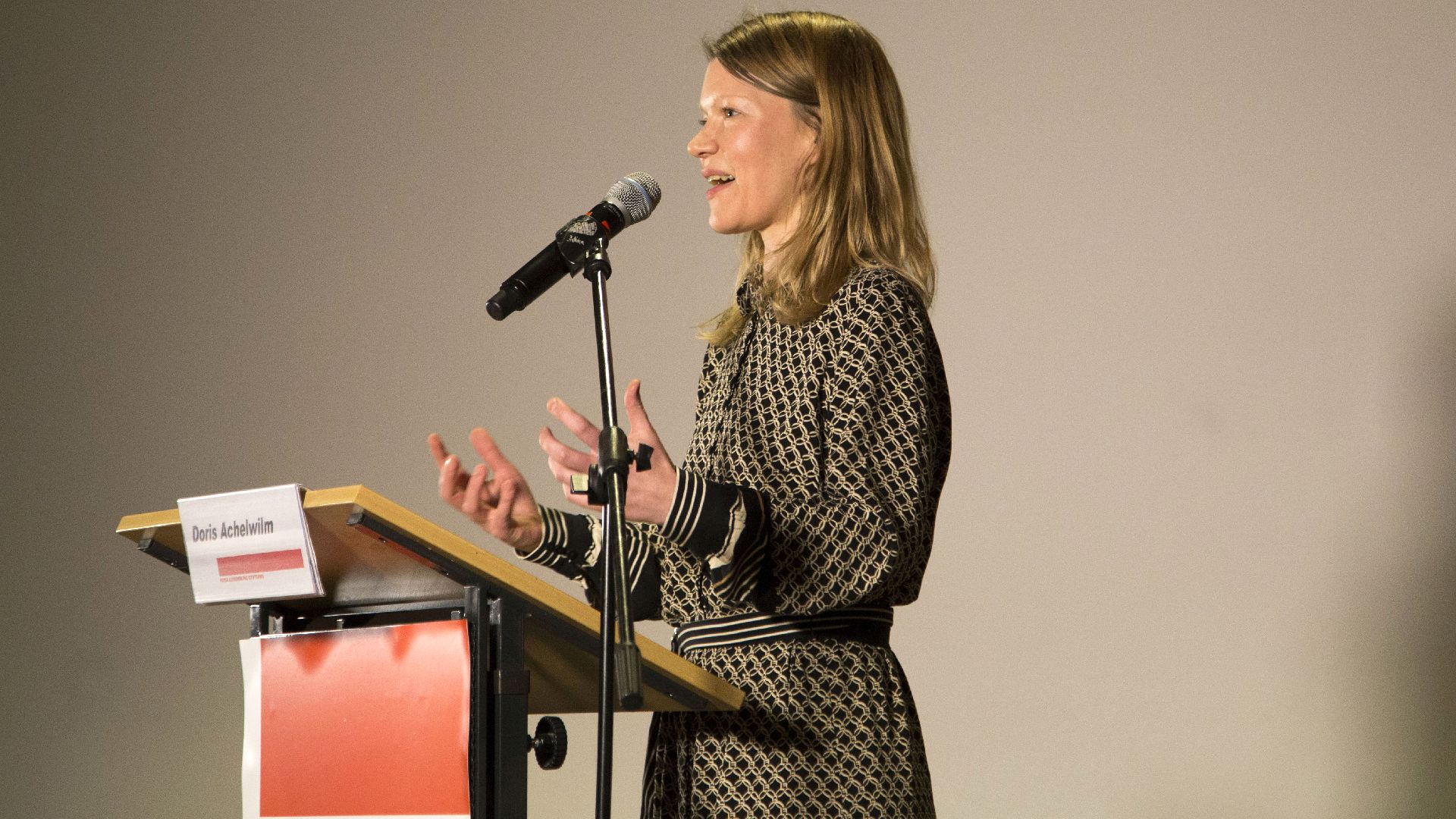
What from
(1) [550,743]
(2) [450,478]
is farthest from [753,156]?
(1) [550,743]

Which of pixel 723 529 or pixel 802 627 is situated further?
pixel 802 627

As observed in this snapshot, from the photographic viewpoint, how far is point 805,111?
1.91m

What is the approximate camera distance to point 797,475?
Answer: 162 centimetres

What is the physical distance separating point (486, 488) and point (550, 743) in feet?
0.87

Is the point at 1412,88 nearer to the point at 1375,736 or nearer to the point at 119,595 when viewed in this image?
the point at 1375,736

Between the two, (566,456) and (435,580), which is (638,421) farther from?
(435,580)

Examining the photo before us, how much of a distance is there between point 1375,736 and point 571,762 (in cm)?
190

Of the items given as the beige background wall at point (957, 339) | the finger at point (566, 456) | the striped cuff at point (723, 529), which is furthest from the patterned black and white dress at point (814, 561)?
the beige background wall at point (957, 339)

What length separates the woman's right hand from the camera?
4.48 ft

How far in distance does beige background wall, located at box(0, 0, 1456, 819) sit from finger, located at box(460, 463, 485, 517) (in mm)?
2014

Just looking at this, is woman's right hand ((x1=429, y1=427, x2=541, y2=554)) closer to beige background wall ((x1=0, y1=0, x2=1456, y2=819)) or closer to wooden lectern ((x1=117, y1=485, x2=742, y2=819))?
wooden lectern ((x1=117, y1=485, x2=742, y2=819))

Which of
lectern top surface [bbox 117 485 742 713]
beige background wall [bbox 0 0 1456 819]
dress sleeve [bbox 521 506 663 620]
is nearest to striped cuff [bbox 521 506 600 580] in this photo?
dress sleeve [bbox 521 506 663 620]

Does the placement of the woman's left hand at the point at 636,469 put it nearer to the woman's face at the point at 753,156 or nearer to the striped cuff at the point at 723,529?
the striped cuff at the point at 723,529

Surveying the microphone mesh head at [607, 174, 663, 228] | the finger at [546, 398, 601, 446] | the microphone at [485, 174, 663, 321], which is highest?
the microphone mesh head at [607, 174, 663, 228]
